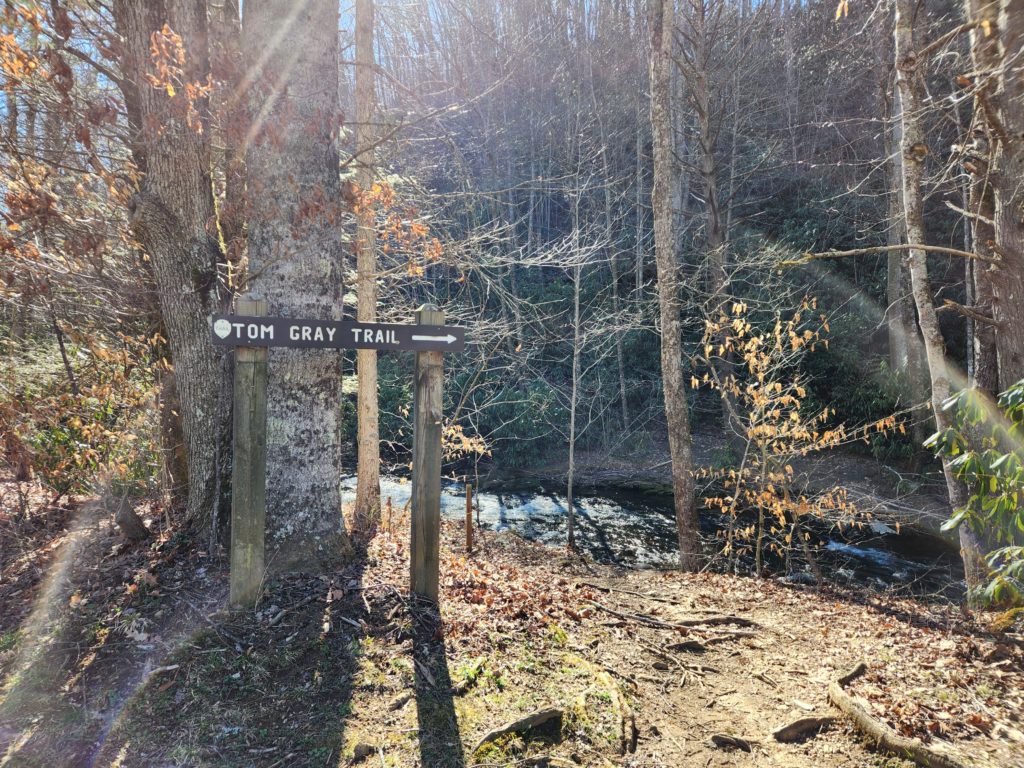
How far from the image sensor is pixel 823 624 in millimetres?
5164

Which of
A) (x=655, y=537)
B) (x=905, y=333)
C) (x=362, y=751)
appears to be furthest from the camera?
(x=905, y=333)

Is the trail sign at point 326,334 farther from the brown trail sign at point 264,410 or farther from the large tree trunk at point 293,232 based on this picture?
the large tree trunk at point 293,232

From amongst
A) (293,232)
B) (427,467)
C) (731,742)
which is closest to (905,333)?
(731,742)

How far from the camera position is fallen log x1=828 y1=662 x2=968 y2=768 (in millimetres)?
2777

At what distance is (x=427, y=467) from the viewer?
12.9ft

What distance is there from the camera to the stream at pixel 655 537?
30.2ft

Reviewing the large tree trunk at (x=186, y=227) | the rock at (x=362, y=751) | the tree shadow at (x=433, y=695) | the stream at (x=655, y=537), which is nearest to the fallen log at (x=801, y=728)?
the tree shadow at (x=433, y=695)

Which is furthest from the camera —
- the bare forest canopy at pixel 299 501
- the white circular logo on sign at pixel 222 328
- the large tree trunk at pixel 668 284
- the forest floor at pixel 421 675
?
the large tree trunk at pixel 668 284

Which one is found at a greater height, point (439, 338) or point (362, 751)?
point (439, 338)

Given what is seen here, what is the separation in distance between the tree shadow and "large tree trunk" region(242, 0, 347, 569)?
0.92 m

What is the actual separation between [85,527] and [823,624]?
21.3 feet

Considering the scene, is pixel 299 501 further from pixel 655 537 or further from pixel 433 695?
pixel 655 537

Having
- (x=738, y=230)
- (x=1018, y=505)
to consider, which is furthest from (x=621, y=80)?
(x=1018, y=505)

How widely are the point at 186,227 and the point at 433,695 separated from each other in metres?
3.66
